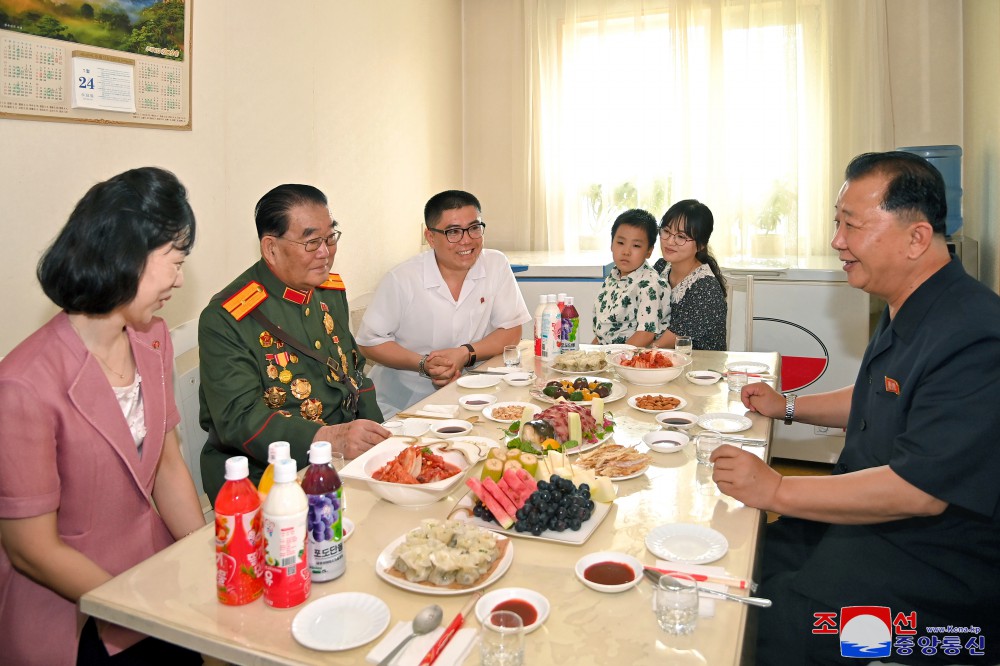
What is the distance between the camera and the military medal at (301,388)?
2.25m

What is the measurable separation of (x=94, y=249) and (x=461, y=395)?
1.29 meters

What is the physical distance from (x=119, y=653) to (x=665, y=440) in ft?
4.38

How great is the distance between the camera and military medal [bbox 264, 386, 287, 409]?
86.0 inches

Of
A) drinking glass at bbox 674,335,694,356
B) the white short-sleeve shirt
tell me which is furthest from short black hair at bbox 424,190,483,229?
drinking glass at bbox 674,335,694,356

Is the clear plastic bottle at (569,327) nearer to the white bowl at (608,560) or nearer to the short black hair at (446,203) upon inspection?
the short black hair at (446,203)

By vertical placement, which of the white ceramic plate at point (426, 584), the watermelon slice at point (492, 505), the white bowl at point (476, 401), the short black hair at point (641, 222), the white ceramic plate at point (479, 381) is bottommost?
the white ceramic plate at point (426, 584)

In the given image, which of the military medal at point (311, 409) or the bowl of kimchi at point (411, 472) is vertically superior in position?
the military medal at point (311, 409)

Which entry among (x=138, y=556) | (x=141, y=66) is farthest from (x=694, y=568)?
(x=141, y=66)

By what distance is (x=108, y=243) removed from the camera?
4.80 feet

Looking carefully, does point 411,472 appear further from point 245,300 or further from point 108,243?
point 245,300

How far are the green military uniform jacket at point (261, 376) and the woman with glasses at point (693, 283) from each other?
1521 millimetres

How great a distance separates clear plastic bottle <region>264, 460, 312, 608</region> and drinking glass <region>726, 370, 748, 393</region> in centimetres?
165

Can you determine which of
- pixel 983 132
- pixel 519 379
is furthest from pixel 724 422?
pixel 983 132

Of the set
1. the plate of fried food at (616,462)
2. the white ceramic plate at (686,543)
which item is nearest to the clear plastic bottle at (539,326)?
the plate of fried food at (616,462)
